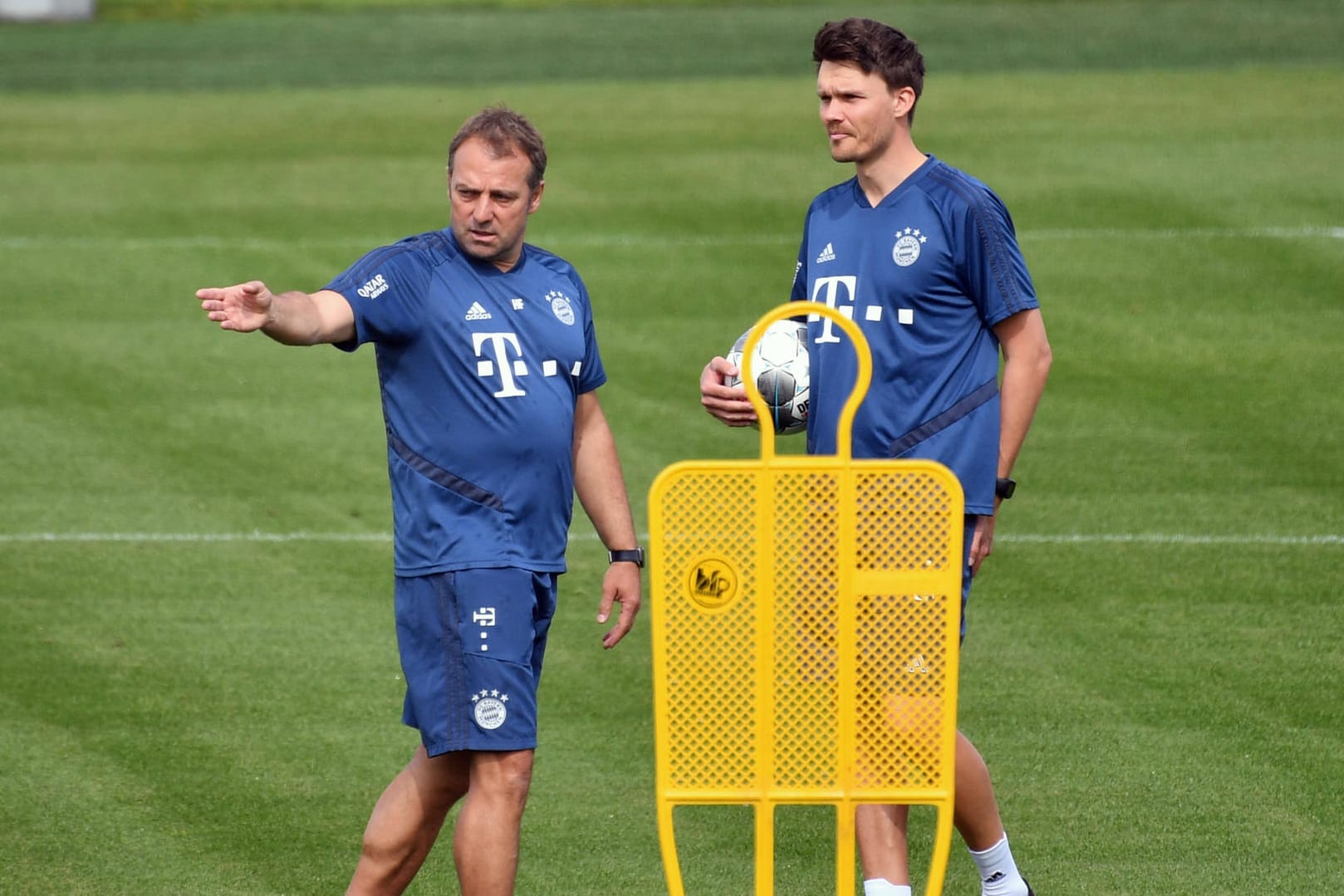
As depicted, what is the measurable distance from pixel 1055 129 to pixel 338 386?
30.3ft

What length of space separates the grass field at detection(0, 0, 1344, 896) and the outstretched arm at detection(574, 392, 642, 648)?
1176mm

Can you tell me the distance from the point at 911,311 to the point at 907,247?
0.65 feet

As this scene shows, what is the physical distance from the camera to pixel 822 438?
625 centimetres

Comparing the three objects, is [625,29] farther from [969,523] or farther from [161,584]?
[969,523]

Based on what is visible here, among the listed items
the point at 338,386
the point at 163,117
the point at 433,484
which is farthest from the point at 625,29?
the point at 433,484

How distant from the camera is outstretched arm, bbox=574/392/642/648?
615 centimetres

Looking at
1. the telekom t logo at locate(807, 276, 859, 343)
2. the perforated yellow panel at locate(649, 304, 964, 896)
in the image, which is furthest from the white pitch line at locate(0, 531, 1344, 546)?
the perforated yellow panel at locate(649, 304, 964, 896)

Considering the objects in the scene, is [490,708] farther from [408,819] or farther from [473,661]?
[408,819]

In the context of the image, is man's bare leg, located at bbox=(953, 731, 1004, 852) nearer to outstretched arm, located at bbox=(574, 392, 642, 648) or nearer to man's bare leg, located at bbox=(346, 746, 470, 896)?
outstretched arm, located at bbox=(574, 392, 642, 648)

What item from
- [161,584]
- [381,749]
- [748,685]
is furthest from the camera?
[161,584]

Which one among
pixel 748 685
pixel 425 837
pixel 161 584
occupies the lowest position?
pixel 161 584

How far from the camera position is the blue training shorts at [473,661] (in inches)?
223

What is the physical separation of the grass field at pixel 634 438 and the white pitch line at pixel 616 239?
0.16ft

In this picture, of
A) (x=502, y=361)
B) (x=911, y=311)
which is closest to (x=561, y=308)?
(x=502, y=361)
